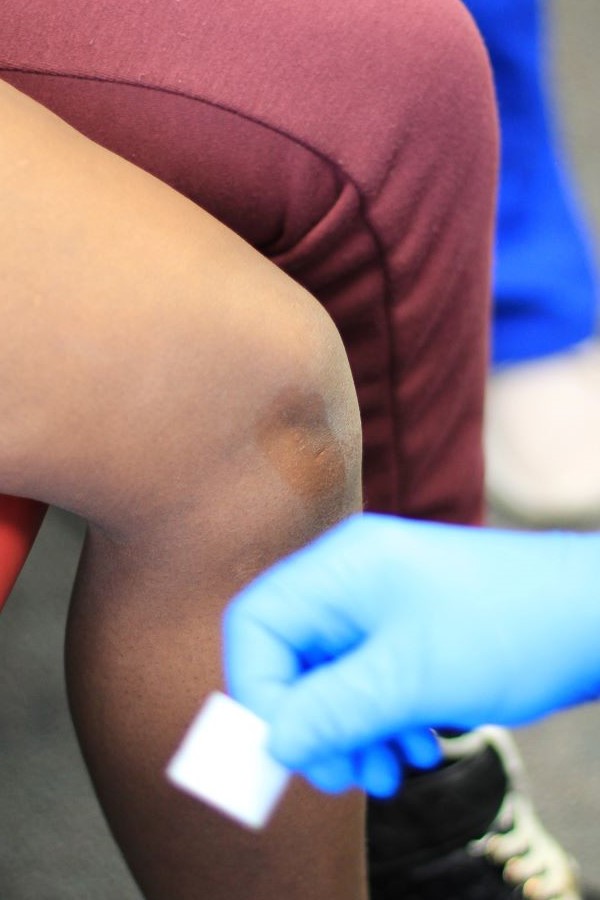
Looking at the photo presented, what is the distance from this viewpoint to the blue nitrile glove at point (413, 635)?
44 centimetres

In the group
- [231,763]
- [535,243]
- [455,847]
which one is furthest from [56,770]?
[535,243]

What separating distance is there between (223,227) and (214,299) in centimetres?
5

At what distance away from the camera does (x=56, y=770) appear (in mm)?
838

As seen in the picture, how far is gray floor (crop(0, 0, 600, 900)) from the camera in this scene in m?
0.77

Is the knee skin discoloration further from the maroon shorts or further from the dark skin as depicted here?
the maroon shorts

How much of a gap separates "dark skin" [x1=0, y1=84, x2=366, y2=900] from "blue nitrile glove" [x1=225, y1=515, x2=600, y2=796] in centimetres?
3

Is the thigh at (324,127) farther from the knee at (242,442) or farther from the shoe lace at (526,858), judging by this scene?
the shoe lace at (526,858)

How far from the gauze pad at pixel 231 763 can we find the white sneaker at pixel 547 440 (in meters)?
0.66

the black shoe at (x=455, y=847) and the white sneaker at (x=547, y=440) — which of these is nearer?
the black shoe at (x=455, y=847)

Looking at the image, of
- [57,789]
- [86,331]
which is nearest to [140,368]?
[86,331]

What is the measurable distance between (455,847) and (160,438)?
45 centimetres

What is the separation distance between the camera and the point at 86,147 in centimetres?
43

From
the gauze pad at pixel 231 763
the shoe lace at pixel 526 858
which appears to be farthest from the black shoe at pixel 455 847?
the gauze pad at pixel 231 763

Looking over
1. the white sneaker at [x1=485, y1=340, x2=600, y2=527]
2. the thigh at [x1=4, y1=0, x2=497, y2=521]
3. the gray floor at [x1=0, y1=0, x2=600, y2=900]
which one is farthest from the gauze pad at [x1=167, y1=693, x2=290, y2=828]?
the white sneaker at [x1=485, y1=340, x2=600, y2=527]
